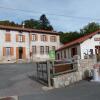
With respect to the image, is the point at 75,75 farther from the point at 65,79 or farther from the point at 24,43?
the point at 24,43

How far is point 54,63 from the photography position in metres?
18.9

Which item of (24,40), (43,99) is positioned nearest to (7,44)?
(24,40)

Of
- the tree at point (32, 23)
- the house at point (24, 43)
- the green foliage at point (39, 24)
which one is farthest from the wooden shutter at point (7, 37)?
the tree at point (32, 23)

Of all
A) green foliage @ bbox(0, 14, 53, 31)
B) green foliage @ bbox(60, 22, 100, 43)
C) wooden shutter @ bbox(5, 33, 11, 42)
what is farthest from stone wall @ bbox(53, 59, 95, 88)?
green foliage @ bbox(0, 14, 53, 31)

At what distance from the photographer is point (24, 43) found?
185ft

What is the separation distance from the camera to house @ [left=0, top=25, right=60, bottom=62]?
53.3m

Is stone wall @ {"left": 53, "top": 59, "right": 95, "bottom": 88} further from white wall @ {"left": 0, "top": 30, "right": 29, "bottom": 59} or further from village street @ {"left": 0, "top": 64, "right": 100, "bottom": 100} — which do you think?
white wall @ {"left": 0, "top": 30, "right": 29, "bottom": 59}

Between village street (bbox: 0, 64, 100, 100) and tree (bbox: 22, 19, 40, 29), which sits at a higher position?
tree (bbox: 22, 19, 40, 29)

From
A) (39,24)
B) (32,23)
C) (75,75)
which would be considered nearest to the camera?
(75,75)

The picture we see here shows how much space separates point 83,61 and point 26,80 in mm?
4647

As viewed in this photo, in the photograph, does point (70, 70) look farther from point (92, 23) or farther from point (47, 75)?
point (92, 23)

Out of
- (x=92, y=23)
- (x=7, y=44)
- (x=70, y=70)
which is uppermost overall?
(x=92, y=23)

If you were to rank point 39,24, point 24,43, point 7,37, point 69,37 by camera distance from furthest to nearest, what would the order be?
point 39,24
point 69,37
point 24,43
point 7,37

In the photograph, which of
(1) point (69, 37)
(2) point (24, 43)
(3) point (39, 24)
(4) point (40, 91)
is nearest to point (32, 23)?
(3) point (39, 24)
